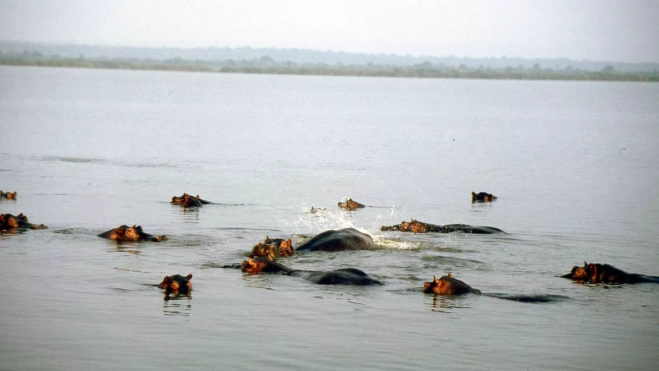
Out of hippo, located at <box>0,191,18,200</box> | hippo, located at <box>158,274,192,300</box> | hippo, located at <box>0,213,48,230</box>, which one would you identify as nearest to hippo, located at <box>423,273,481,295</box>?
hippo, located at <box>158,274,192,300</box>

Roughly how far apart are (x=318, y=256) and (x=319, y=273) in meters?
1.87

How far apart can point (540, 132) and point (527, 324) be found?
1778 inches

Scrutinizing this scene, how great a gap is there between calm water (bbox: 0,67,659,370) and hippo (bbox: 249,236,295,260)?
0.69 feet

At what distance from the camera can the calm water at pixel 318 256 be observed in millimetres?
11211

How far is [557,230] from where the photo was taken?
2070 cm

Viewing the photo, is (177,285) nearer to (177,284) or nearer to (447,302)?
(177,284)

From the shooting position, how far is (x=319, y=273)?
14.5m

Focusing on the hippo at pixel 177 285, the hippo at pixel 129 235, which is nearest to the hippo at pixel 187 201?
the hippo at pixel 129 235

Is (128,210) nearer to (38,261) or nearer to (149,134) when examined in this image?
(38,261)

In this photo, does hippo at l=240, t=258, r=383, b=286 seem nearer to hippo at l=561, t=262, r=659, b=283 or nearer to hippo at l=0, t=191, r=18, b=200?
hippo at l=561, t=262, r=659, b=283

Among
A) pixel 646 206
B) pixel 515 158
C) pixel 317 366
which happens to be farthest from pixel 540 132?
pixel 317 366

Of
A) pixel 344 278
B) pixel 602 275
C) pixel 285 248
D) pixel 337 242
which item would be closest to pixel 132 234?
pixel 285 248

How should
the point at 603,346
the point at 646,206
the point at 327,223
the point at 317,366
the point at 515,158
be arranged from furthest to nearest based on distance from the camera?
the point at 515,158 < the point at 646,206 < the point at 327,223 < the point at 603,346 < the point at 317,366

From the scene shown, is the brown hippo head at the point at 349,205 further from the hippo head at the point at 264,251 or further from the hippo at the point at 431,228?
the hippo head at the point at 264,251
